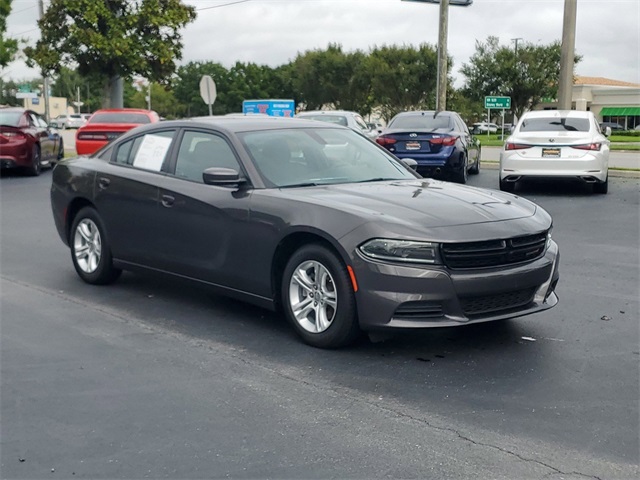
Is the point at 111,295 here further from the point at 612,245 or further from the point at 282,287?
the point at 612,245

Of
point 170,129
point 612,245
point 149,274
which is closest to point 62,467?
point 149,274

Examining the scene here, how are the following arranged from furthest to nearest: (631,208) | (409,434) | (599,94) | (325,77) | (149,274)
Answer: (599,94) → (325,77) → (631,208) → (149,274) → (409,434)

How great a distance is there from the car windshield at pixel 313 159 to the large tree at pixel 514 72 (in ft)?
186

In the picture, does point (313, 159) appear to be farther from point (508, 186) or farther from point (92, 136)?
point (92, 136)

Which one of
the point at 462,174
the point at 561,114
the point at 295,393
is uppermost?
the point at 561,114

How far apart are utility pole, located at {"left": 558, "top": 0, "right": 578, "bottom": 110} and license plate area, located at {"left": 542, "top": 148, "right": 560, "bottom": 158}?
25.1 feet

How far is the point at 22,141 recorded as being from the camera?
20.0 meters

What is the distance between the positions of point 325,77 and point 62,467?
7672 centimetres

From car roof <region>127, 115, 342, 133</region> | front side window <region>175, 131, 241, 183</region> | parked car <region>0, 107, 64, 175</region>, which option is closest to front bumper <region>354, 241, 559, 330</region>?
front side window <region>175, 131, 241, 183</region>

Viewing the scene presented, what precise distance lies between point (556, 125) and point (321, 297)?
10774 millimetres

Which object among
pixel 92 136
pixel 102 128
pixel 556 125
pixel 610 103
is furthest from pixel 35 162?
pixel 610 103

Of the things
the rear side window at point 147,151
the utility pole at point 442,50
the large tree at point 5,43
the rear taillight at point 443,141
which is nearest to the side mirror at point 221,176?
the rear side window at point 147,151

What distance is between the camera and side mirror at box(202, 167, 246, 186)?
20.3 ft

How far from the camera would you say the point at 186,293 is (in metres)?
7.54
